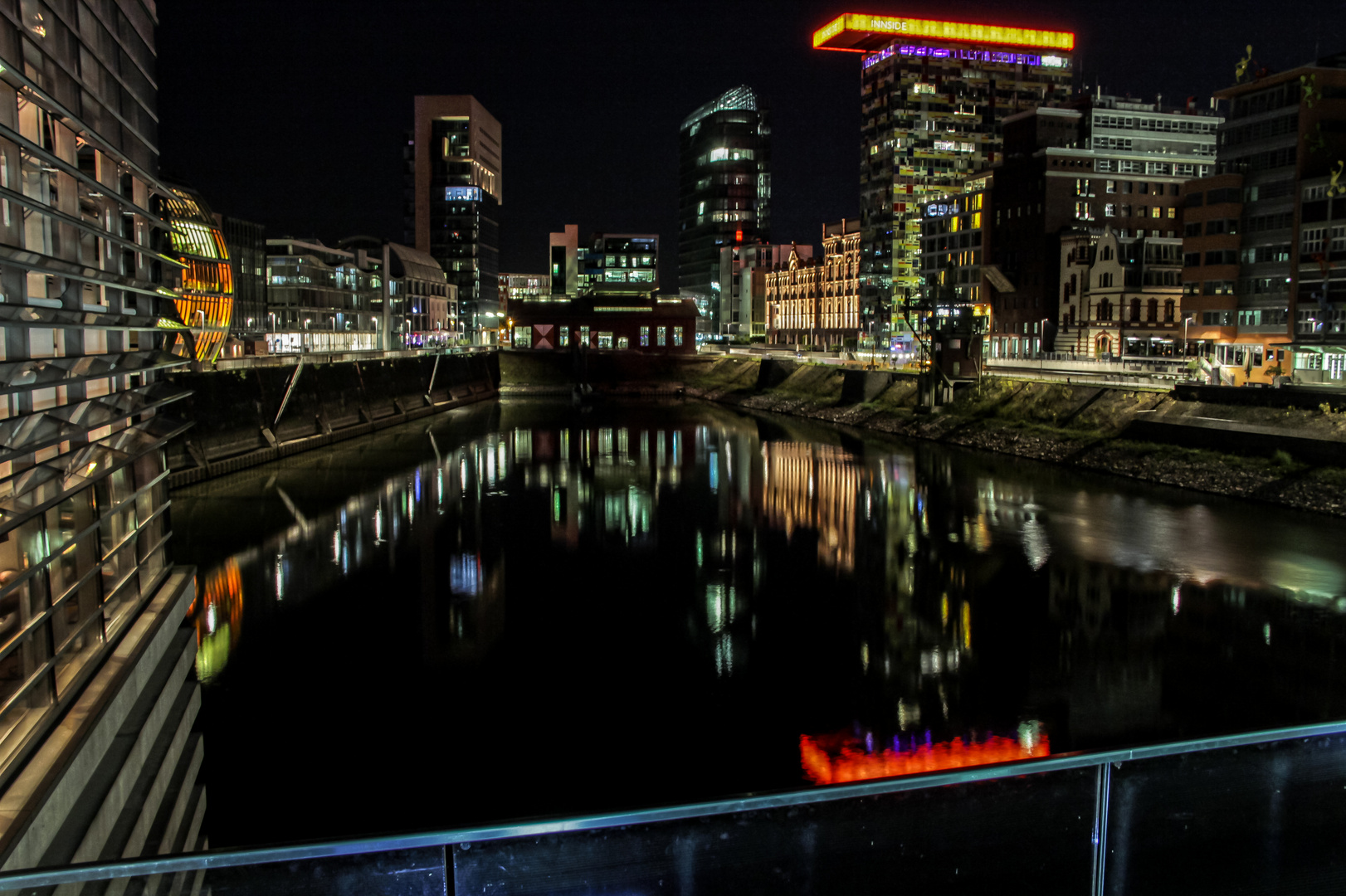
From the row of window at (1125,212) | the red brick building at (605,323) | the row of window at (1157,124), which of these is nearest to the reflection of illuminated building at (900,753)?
the row of window at (1125,212)

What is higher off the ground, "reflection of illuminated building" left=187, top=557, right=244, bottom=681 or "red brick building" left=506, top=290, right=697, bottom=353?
"red brick building" left=506, top=290, right=697, bottom=353

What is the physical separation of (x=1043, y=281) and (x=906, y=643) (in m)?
69.0

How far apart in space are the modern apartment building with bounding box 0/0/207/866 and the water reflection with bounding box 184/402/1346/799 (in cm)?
586

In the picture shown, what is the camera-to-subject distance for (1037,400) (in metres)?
49.0

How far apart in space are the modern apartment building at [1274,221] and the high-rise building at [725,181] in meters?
110

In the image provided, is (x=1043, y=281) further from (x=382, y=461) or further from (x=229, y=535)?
(x=229, y=535)

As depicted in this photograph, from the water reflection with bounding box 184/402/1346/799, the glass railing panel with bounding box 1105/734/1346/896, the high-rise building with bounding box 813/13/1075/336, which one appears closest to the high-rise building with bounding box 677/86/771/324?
the high-rise building with bounding box 813/13/1075/336

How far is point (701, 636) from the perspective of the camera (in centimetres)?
1923

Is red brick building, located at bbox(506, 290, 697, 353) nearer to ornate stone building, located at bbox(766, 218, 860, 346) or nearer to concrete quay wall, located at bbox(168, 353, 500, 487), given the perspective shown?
ornate stone building, located at bbox(766, 218, 860, 346)

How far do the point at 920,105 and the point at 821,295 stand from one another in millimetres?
26078

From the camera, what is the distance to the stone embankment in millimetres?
32312

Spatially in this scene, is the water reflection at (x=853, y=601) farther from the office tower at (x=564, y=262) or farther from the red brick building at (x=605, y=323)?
the office tower at (x=564, y=262)

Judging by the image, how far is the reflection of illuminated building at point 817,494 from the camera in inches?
1104

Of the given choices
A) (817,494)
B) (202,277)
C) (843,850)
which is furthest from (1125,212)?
(843,850)
